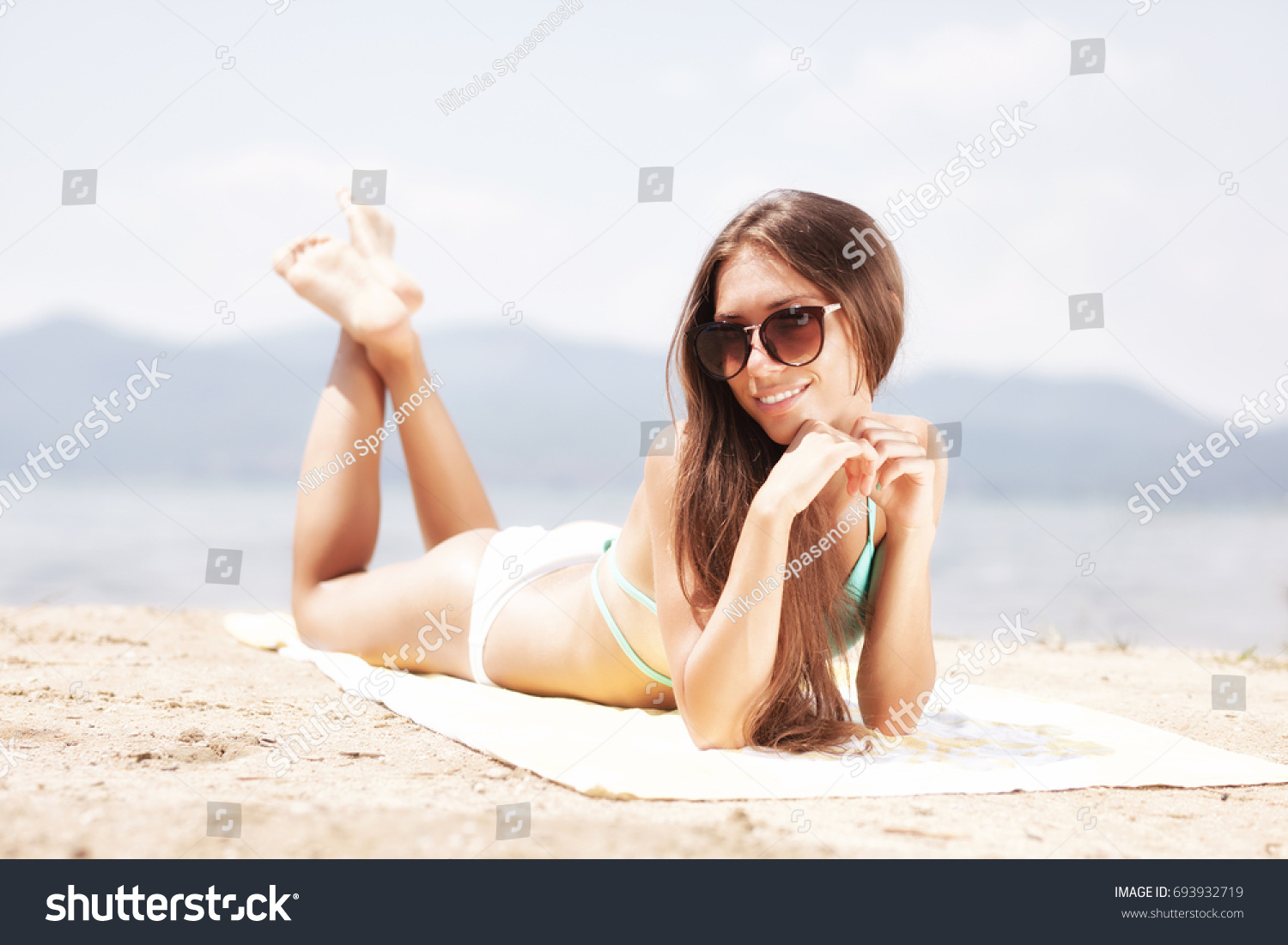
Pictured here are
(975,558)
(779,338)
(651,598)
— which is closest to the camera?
(779,338)

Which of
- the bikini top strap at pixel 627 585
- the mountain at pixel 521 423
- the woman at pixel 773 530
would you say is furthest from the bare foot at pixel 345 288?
the mountain at pixel 521 423

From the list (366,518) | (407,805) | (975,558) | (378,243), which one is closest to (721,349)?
(407,805)

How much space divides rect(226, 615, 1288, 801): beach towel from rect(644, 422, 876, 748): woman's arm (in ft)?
0.43

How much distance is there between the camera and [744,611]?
87.0 inches

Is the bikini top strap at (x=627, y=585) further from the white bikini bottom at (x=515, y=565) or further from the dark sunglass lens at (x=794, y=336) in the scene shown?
the dark sunglass lens at (x=794, y=336)

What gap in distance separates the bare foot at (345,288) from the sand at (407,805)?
4.78 ft

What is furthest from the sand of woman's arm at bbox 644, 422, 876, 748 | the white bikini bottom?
the white bikini bottom

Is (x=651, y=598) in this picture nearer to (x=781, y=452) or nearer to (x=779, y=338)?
(x=781, y=452)

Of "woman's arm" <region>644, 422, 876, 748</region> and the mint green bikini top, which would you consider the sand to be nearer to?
"woman's arm" <region>644, 422, 876, 748</region>

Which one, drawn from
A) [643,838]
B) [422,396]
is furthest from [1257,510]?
[643,838]

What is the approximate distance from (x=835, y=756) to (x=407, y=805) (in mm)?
1096

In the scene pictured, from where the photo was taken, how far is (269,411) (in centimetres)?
2059
